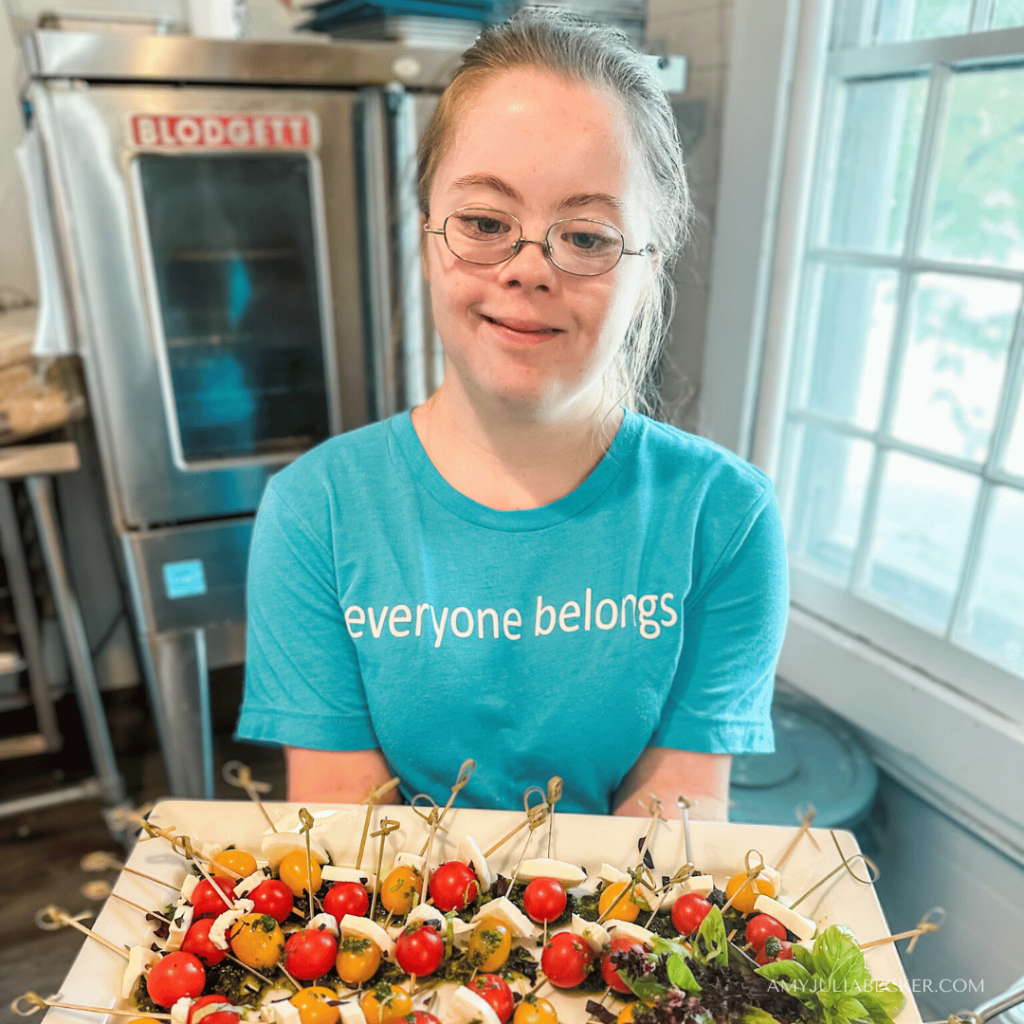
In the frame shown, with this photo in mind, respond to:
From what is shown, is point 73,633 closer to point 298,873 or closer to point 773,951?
point 298,873

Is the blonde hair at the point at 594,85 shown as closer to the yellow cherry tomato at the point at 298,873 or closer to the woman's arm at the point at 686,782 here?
the woman's arm at the point at 686,782

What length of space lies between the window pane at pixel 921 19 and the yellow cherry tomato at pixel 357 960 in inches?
60.0

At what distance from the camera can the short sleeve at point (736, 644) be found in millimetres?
970

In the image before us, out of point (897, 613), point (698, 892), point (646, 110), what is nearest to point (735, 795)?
point (897, 613)

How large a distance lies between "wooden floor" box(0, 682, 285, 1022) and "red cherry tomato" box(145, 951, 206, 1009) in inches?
45.6

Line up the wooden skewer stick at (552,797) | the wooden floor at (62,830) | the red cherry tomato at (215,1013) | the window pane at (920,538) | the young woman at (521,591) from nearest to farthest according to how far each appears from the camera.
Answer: the red cherry tomato at (215,1013)
the wooden skewer stick at (552,797)
the young woman at (521,591)
the window pane at (920,538)
the wooden floor at (62,830)

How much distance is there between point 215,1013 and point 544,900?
27 cm

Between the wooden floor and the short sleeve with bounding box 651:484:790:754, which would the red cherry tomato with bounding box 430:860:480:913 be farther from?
the wooden floor

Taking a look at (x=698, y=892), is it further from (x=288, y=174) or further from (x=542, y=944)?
(x=288, y=174)

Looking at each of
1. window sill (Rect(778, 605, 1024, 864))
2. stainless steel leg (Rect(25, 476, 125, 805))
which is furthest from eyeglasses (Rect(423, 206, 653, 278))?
stainless steel leg (Rect(25, 476, 125, 805))

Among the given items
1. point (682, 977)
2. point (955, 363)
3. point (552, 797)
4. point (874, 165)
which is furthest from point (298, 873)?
point (874, 165)

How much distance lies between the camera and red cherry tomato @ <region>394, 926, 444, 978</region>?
0.70m

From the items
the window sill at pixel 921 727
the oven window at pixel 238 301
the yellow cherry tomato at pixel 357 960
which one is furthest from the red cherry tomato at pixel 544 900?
the oven window at pixel 238 301

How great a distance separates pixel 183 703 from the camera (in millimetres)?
1816
